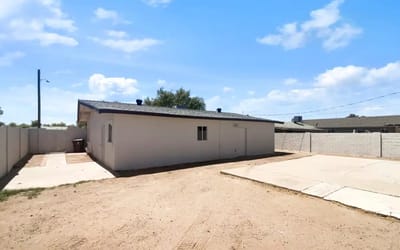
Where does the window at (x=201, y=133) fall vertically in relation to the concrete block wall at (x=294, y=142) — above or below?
above

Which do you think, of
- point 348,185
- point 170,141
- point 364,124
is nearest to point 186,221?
point 348,185

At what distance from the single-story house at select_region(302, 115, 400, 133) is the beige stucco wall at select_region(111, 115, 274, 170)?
77.8 feet

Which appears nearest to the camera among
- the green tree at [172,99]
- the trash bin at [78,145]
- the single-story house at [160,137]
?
the single-story house at [160,137]

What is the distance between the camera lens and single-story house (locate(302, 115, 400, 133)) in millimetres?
32719

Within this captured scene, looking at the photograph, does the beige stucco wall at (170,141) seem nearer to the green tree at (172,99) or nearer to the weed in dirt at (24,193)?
the weed in dirt at (24,193)

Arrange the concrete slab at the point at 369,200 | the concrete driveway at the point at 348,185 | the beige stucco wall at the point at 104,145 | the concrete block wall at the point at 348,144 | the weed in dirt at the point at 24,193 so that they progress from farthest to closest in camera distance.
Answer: the concrete block wall at the point at 348,144, the beige stucco wall at the point at 104,145, the weed in dirt at the point at 24,193, the concrete driveway at the point at 348,185, the concrete slab at the point at 369,200

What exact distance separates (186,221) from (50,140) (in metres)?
17.0

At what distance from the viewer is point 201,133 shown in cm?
1320

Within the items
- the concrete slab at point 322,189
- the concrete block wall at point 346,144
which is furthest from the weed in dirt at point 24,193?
the concrete block wall at point 346,144

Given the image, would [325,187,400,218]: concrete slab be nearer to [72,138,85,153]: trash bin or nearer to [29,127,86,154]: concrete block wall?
[72,138,85,153]: trash bin

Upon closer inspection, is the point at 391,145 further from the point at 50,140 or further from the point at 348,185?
the point at 50,140

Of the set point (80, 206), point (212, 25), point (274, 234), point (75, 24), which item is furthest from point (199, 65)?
point (274, 234)

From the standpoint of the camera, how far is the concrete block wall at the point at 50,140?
17.5m

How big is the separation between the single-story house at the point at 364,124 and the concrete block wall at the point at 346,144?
1536cm
